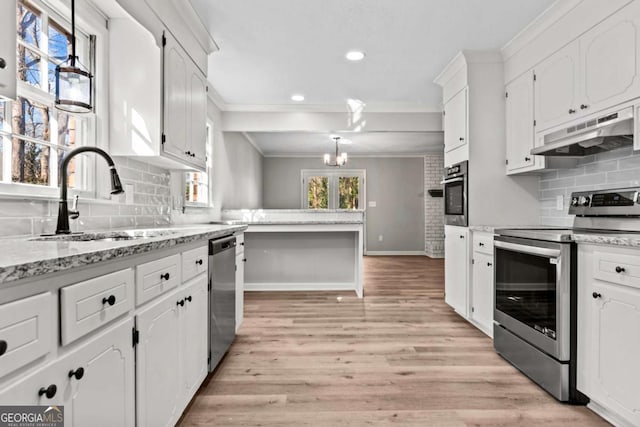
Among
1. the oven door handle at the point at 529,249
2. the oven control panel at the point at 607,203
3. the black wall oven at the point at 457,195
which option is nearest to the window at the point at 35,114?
the oven door handle at the point at 529,249

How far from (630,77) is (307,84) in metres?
2.88

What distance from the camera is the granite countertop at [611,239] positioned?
156 centimetres

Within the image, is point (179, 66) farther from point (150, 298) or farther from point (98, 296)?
point (98, 296)

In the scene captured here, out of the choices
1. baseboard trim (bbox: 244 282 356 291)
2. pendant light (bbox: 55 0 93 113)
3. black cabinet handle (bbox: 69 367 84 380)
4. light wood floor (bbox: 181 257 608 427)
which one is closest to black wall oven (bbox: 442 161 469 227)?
light wood floor (bbox: 181 257 608 427)

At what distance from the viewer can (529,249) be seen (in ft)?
7.18

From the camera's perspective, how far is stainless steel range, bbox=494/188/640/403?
1.91 m

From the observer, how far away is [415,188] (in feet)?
28.6

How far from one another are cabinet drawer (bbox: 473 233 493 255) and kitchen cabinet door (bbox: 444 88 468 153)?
90 centimetres

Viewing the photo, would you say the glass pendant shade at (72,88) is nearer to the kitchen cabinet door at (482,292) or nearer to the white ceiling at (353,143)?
the kitchen cabinet door at (482,292)

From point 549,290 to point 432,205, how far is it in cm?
674

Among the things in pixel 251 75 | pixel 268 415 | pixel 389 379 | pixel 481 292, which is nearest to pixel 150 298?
pixel 268 415

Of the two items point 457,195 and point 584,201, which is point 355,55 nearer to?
point 457,195

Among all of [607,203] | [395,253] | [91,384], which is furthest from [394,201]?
[91,384]

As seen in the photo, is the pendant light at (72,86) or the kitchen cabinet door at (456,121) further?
the kitchen cabinet door at (456,121)
